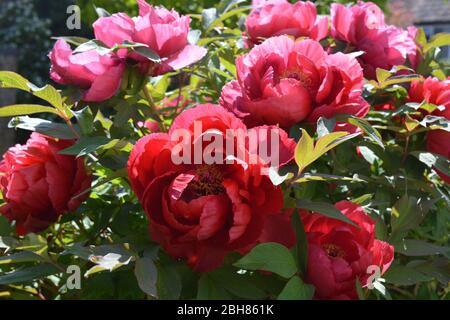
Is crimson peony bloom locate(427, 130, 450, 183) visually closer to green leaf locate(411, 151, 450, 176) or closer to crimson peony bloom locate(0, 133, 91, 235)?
green leaf locate(411, 151, 450, 176)

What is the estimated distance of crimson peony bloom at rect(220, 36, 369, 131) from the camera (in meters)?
0.81

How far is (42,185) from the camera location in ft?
2.86

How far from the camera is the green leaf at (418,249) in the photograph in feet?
2.65

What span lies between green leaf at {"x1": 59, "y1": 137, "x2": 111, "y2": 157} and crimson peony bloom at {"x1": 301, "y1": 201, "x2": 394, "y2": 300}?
0.86 ft

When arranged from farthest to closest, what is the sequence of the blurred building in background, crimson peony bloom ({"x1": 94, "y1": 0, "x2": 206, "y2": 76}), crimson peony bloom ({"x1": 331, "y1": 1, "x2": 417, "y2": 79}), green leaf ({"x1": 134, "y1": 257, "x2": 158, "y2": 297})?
1. the blurred building in background
2. crimson peony bloom ({"x1": 331, "y1": 1, "x2": 417, "y2": 79})
3. crimson peony bloom ({"x1": 94, "y1": 0, "x2": 206, "y2": 76})
4. green leaf ({"x1": 134, "y1": 257, "x2": 158, "y2": 297})

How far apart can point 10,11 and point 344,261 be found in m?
8.64

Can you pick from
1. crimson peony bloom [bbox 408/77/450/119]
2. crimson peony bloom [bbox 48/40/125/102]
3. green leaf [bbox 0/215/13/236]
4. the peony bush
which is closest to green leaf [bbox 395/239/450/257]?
the peony bush

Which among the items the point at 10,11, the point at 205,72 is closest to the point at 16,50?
the point at 10,11

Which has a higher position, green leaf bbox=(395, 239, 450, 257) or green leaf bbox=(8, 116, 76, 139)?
green leaf bbox=(8, 116, 76, 139)

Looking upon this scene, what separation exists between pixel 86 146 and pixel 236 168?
0.22m

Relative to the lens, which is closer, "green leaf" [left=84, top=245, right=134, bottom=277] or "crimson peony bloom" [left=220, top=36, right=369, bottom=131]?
"green leaf" [left=84, top=245, right=134, bottom=277]

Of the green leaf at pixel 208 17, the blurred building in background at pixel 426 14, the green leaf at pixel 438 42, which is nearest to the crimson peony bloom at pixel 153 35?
the green leaf at pixel 208 17

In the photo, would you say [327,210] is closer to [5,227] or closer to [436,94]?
[436,94]

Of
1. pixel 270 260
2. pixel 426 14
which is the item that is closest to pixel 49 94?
pixel 270 260
